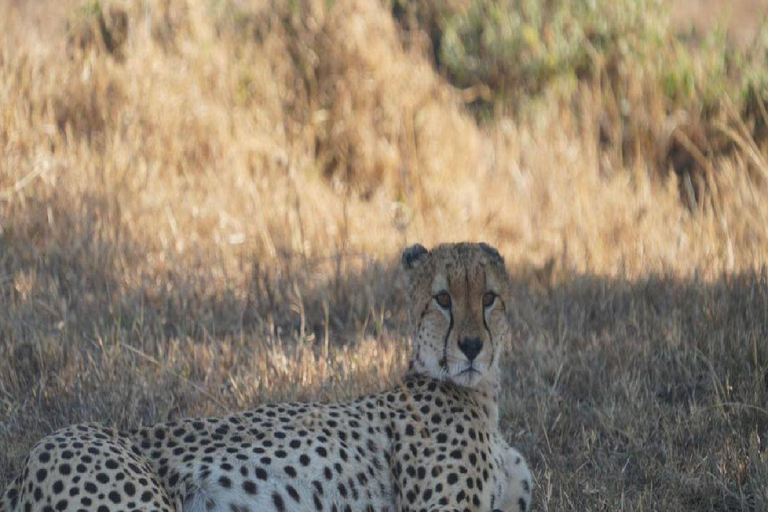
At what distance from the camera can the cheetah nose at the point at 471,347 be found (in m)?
3.58

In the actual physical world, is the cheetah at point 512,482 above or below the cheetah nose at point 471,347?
below

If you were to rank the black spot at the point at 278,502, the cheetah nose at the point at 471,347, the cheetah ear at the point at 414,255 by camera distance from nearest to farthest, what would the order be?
the black spot at the point at 278,502 → the cheetah nose at the point at 471,347 → the cheetah ear at the point at 414,255

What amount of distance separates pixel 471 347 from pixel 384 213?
288 centimetres

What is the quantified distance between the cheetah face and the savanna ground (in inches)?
22.6

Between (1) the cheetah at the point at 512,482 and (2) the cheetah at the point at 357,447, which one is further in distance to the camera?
(1) the cheetah at the point at 512,482

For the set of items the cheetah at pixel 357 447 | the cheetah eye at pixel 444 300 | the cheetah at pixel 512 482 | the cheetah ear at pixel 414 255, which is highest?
the cheetah ear at pixel 414 255

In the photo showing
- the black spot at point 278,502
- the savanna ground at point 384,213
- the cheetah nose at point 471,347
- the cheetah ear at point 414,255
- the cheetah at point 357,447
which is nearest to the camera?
the cheetah at point 357,447

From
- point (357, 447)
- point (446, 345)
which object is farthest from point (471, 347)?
point (357, 447)

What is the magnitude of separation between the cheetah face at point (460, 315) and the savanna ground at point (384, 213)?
0.57 m

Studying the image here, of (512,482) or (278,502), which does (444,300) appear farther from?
(278,502)

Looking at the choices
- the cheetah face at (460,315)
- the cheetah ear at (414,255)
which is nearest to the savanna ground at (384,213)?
the cheetah face at (460,315)

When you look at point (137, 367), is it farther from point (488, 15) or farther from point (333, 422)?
point (488, 15)

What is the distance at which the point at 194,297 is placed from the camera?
17.4 ft

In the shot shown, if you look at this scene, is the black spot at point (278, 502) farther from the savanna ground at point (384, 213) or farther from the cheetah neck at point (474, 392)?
the savanna ground at point (384, 213)
